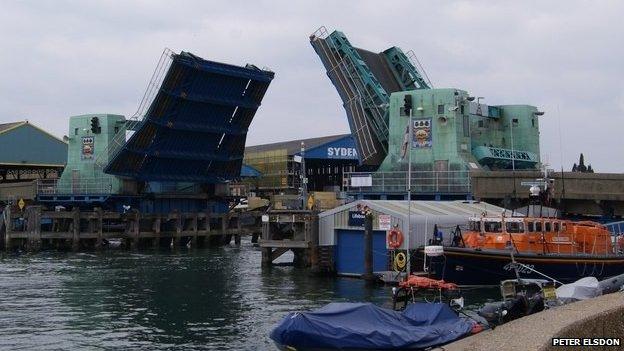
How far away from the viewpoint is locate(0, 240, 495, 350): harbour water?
65.9 feet

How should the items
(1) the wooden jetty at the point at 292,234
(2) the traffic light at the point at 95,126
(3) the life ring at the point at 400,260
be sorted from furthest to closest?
(2) the traffic light at the point at 95,126 → (1) the wooden jetty at the point at 292,234 → (3) the life ring at the point at 400,260

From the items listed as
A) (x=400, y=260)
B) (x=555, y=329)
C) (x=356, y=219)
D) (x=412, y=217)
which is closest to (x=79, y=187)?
(x=356, y=219)

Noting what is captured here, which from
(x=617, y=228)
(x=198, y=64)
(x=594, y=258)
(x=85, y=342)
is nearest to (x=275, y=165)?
(x=198, y=64)

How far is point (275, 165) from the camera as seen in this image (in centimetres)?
9062

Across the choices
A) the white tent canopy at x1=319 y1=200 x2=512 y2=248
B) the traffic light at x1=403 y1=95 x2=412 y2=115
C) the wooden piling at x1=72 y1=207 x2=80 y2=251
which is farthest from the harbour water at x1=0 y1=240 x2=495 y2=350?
the traffic light at x1=403 y1=95 x2=412 y2=115

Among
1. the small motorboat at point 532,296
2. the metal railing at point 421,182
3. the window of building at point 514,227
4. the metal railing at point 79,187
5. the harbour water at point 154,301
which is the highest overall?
the metal railing at point 79,187

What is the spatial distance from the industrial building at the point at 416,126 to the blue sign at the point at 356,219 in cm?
1149

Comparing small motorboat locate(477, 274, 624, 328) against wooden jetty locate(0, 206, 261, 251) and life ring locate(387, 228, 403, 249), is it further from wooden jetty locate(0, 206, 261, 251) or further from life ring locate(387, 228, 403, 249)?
wooden jetty locate(0, 206, 261, 251)

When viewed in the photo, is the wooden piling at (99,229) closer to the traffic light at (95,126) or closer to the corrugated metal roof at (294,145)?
the traffic light at (95,126)

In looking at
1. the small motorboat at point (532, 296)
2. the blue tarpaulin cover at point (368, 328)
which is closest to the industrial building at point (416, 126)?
the small motorboat at point (532, 296)

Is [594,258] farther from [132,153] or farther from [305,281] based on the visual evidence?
[132,153]

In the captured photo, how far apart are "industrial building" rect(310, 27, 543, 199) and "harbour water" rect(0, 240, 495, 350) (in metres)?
11.7

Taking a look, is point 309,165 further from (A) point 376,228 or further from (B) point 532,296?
(B) point 532,296

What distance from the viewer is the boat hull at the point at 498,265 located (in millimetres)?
28547
